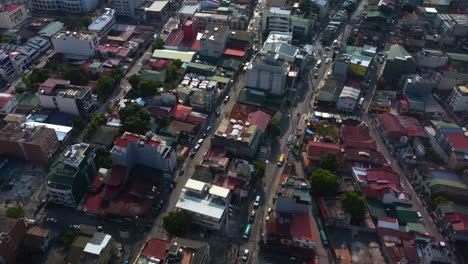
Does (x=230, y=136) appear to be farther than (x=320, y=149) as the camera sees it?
No

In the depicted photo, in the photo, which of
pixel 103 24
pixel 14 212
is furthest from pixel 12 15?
pixel 14 212

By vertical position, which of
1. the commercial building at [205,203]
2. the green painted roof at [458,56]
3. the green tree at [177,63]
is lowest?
the commercial building at [205,203]

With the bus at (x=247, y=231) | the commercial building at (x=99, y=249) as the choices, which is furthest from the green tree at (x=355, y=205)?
the commercial building at (x=99, y=249)

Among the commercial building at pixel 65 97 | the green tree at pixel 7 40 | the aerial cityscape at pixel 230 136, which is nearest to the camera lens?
the aerial cityscape at pixel 230 136

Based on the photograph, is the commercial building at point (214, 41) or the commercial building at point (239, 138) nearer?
the commercial building at point (239, 138)

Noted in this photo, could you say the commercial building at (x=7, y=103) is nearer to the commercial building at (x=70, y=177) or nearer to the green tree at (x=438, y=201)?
the commercial building at (x=70, y=177)

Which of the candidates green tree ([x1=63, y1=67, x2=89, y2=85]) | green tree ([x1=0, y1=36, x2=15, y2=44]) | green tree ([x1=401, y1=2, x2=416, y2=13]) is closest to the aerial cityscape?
green tree ([x1=63, y1=67, x2=89, y2=85])

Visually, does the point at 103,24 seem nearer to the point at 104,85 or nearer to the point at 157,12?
the point at 157,12
